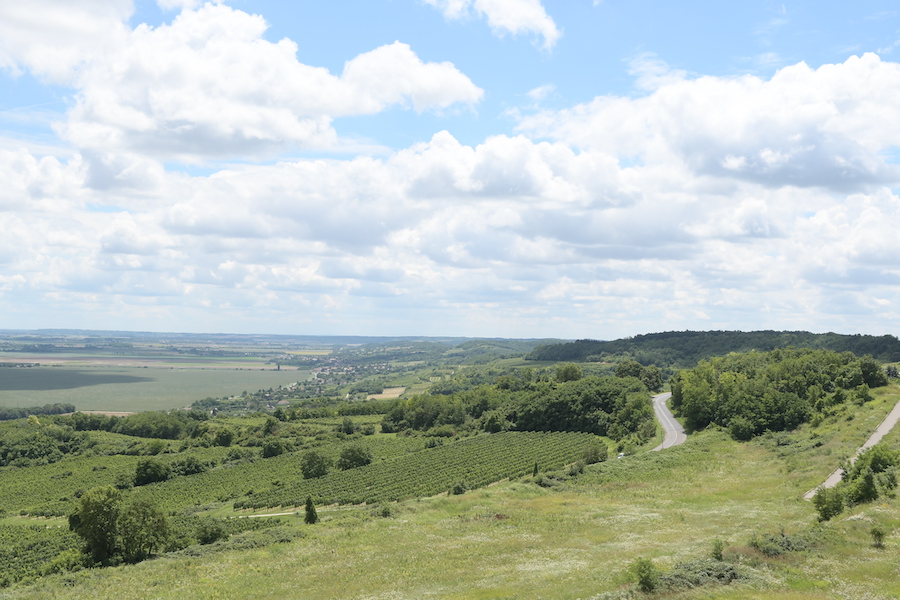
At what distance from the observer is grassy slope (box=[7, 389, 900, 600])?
36.0 metres

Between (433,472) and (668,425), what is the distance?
56626 millimetres

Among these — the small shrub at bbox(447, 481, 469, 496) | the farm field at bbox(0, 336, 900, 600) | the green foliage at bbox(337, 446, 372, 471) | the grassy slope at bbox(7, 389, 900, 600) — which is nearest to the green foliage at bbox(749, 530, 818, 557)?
the farm field at bbox(0, 336, 900, 600)

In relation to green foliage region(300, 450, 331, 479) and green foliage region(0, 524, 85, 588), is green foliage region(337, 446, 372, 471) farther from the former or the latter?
green foliage region(0, 524, 85, 588)

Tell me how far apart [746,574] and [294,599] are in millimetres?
28929

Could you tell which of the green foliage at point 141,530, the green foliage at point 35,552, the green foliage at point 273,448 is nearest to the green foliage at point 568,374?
the green foliage at point 273,448

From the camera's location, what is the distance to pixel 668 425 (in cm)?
12850

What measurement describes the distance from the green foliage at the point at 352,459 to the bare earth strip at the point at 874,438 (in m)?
84.0

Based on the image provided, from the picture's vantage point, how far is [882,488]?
50.6 meters

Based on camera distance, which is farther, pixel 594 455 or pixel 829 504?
pixel 594 455

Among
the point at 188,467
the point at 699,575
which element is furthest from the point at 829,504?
the point at 188,467

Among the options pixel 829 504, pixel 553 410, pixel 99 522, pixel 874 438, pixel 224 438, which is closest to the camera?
pixel 829 504

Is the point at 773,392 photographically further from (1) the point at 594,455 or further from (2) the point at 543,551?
(2) the point at 543,551

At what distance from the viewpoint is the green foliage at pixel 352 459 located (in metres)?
121

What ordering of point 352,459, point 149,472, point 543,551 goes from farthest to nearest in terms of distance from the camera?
point 149,472 → point 352,459 → point 543,551
